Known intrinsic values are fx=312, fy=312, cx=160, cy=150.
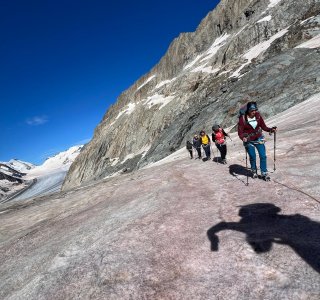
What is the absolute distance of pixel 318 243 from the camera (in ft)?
18.5

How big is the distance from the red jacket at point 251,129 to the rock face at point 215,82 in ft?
69.3

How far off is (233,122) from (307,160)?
2459cm

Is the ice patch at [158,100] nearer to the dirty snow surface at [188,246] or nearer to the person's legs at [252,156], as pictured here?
the person's legs at [252,156]

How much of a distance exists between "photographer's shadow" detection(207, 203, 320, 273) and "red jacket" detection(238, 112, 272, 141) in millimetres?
3456

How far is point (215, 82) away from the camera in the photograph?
180 ft

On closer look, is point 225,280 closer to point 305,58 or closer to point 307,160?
point 307,160

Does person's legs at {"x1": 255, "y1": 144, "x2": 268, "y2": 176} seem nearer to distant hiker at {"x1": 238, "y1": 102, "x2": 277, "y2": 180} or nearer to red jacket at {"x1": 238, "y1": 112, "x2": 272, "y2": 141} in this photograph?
distant hiker at {"x1": 238, "y1": 102, "x2": 277, "y2": 180}

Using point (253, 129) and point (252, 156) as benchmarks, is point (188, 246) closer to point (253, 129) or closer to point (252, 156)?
point (252, 156)

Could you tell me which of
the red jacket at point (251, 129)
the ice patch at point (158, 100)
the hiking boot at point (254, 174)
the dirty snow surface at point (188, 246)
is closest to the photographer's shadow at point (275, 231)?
the dirty snow surface at point (188, 246)

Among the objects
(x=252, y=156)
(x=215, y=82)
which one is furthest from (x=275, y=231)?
(x=215, y=82)

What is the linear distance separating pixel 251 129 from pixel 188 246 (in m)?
5.67

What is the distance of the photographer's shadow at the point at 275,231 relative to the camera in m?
5.61

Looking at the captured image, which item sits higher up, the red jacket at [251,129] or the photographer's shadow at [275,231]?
the red jacket at [251,129]

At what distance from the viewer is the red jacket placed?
10.8m
